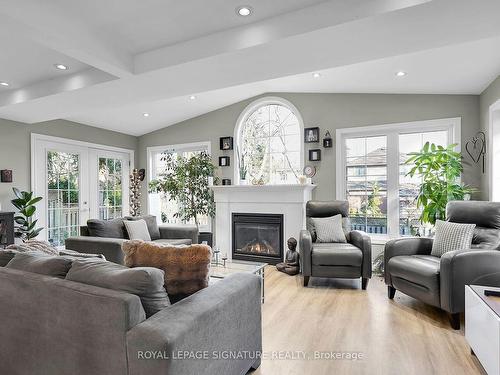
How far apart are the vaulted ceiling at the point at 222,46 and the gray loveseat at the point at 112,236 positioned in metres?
1.55

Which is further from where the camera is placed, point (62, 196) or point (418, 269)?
point (62, 196)

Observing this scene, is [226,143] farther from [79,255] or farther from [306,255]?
[79,255]

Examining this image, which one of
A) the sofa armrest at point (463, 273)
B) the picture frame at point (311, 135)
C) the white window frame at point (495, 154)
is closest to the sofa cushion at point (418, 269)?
the sofa armrest at point (463, 273)

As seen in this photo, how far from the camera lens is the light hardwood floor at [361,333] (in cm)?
198

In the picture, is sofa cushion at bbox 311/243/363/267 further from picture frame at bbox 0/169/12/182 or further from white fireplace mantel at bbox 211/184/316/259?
picture frame at bbox 0/169/12/182

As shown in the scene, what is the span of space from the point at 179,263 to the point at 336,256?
2.27 meters

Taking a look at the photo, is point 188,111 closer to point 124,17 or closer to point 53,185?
point 53,185

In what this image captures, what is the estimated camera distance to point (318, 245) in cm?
370

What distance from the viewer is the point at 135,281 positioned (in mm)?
1339

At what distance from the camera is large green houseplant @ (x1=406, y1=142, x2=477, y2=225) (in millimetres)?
3605

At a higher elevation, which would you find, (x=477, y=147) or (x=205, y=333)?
(x=477, y=147)

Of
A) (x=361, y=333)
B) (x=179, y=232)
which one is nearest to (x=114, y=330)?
(x=361, y=333)

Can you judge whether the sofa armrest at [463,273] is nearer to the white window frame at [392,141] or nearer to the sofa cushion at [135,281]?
the white window frame at [392,141]

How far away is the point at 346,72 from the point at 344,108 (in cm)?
90
